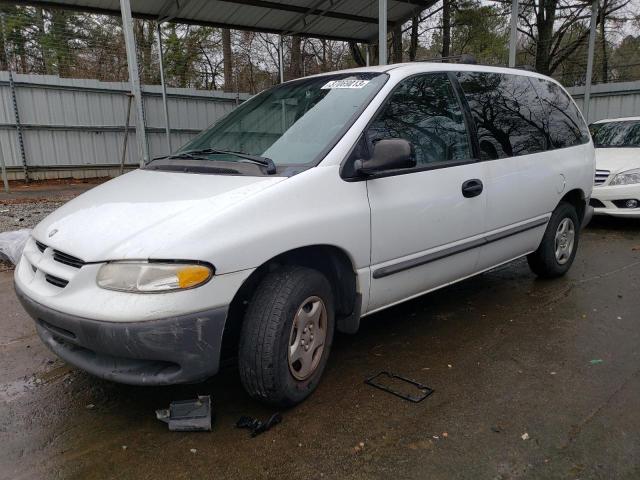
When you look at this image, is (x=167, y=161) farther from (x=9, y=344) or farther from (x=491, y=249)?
(x=491, y=249)

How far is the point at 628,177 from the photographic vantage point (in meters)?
6.84

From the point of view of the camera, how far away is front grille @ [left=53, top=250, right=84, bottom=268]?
235 cm

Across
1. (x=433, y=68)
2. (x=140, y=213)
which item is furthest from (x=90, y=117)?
(x=140, y=213)

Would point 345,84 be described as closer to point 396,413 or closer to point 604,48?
point 396,413

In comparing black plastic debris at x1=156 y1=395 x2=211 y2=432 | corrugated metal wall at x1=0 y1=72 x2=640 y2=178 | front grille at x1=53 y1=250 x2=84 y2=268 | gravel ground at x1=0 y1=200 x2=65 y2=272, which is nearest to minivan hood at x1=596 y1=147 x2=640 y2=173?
black plastic debris at x1=156 y1=395 x2=211 y2=432

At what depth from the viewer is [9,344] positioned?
3.58 meters

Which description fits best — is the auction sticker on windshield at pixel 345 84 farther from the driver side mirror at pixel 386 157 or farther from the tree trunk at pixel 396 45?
the tree trunk at pixel 396 45

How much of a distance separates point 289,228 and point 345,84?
1300mm

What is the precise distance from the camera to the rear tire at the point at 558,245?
4.50 m

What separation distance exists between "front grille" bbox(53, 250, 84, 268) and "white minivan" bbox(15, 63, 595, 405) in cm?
1

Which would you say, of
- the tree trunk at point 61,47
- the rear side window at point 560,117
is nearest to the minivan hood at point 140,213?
the rear side window at point 560,117

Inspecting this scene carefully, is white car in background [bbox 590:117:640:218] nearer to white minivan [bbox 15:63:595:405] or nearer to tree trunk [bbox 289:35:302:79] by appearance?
white minivan [bbox 15:63:595:405]

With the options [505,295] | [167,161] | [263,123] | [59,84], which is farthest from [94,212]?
[59,84]

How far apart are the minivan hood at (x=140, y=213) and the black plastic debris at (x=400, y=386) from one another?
1.29 m
